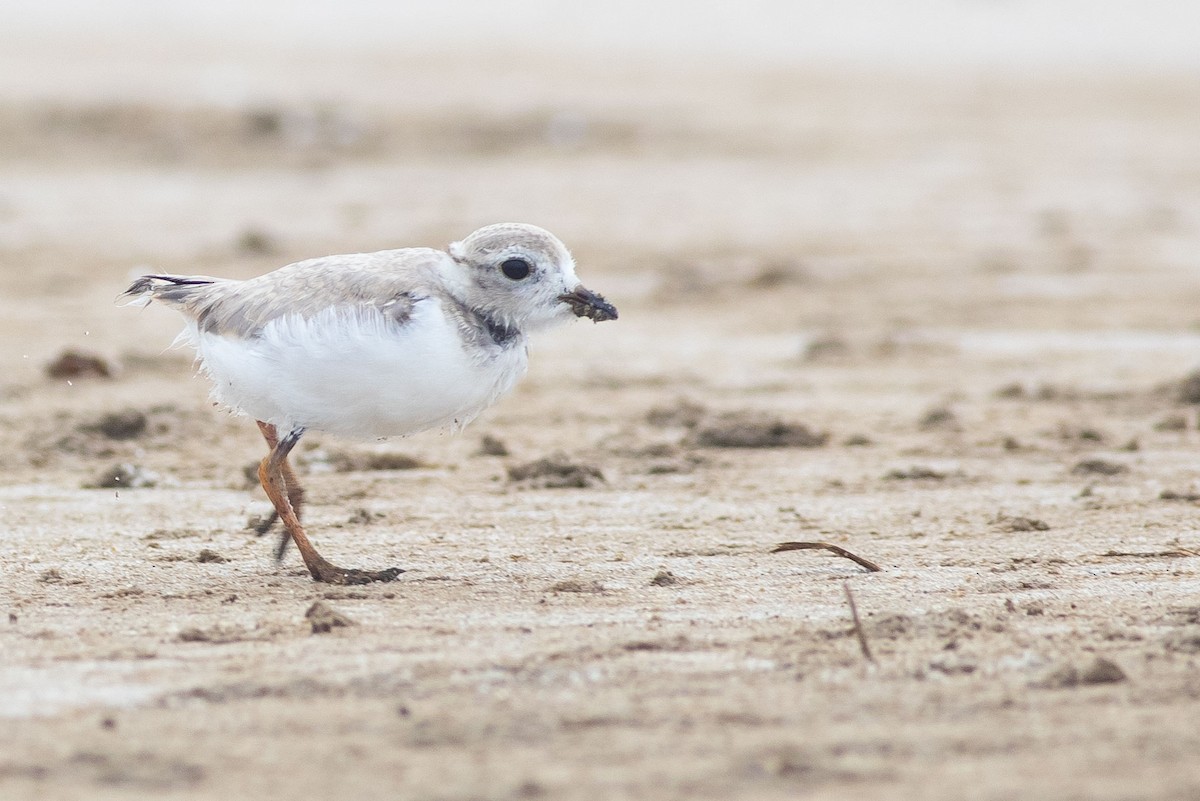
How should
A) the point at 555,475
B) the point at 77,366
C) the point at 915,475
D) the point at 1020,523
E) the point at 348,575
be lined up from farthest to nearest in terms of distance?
the point at 77,366 < the point at 915,475 < the point at 555,475 < the point at 1020,523 < the point at 348,575

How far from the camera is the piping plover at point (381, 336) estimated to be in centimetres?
490

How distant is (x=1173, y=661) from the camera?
428 cm

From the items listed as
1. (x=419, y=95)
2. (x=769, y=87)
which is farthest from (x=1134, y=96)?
(x=419, y=95)

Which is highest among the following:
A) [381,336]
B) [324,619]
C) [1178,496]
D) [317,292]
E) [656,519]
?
[317,292]

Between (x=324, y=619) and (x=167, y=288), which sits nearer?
(x=324, y=619)

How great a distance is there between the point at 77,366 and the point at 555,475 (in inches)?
130

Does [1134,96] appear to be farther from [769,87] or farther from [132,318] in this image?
[132,318]

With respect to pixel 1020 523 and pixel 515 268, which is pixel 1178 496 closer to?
pixel 1020 523

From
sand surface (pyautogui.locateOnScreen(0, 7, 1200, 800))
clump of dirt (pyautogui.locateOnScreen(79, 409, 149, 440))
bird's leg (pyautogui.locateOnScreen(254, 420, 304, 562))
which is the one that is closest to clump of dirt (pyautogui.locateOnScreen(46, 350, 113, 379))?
sand surface (pyautogui.locateOnScreen(0, 7, 1200, 800))

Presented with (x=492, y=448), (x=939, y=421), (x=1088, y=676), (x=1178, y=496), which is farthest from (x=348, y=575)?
(x=939, y=421)

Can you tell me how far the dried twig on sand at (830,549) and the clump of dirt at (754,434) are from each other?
1700 mm

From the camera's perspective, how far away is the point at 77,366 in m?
8.50

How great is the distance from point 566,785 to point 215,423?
4556 millimetres

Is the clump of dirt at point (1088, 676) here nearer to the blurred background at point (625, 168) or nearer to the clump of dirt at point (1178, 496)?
the clump of dirt at point (1178, 496)
